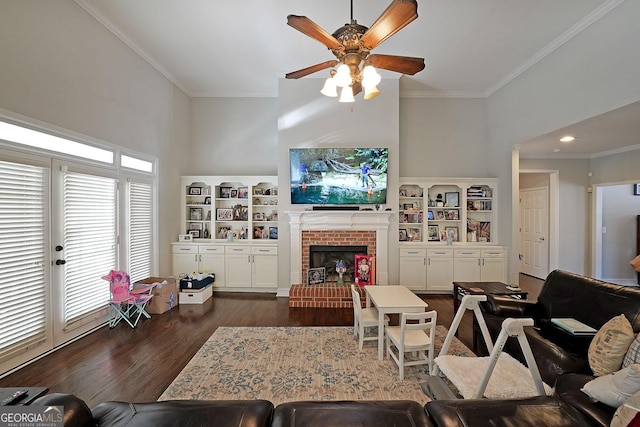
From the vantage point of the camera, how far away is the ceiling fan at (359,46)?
1758mm

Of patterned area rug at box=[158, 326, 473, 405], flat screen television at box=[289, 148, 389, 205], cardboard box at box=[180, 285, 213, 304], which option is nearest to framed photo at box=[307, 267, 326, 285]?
flat screen television at box=[289, 148, 389, 205]

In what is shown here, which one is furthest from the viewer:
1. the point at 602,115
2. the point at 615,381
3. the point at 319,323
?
the point at 319,323

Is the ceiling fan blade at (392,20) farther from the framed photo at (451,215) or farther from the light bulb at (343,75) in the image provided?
the framed photo at (451,215)

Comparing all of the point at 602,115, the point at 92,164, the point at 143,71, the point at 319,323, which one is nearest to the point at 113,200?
the point at 92,164

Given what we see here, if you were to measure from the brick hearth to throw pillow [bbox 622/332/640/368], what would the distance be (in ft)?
8.84

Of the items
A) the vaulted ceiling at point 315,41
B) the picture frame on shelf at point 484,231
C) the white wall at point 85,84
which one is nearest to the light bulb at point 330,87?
the vaulted ceiling at point 315,41

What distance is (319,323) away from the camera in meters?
3.37

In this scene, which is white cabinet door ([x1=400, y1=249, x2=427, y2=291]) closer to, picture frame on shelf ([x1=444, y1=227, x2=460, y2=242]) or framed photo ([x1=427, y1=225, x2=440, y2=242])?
framed photo ([x1=427, y1=225, x2=440, y2=242])

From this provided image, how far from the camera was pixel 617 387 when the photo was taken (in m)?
1.17

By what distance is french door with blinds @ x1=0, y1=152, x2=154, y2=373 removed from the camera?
229cm

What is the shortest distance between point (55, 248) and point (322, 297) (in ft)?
10.2

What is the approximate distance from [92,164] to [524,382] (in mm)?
4450

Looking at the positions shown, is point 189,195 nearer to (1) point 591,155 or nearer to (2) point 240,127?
(2) point 240,127

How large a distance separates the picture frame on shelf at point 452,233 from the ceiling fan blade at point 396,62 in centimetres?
346
